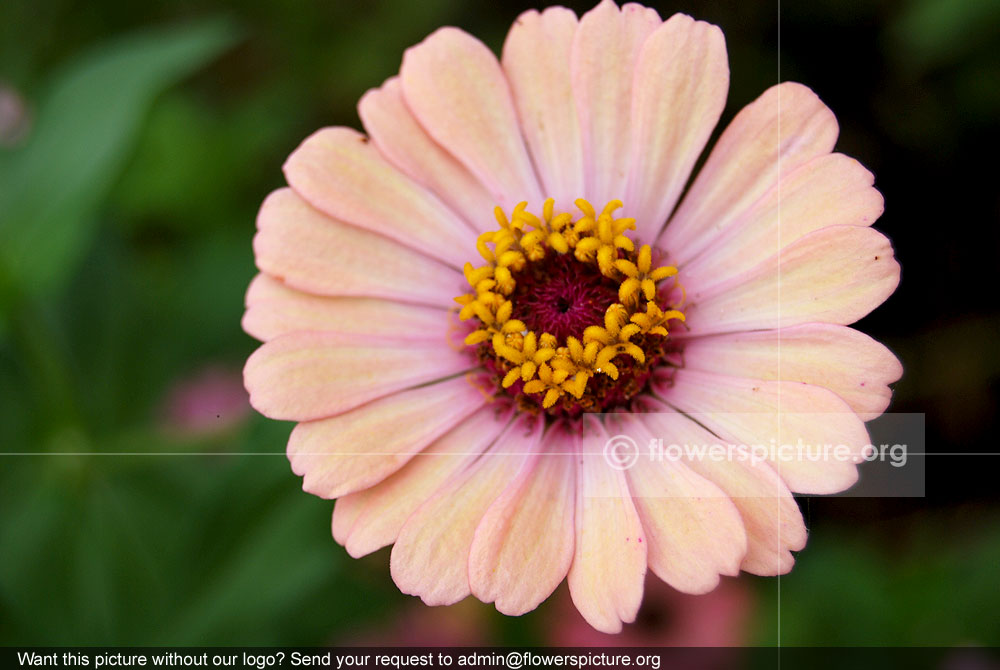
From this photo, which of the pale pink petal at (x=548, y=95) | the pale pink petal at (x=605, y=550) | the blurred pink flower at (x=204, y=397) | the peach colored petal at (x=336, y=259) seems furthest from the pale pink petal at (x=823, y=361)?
the blurred pink flower at (x=204, y=397)

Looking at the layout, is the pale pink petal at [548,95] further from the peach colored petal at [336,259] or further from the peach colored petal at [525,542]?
the peach colored petal at [525,542]

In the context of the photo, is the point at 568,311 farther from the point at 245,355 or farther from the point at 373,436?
the point at 245,355

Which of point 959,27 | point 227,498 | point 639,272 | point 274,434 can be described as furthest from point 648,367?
point 959,27

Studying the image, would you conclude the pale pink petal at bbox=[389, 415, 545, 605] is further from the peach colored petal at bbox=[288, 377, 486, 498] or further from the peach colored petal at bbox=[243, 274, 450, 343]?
Answer: the peach colored petal at bbox=[243, 274, 450, 343]

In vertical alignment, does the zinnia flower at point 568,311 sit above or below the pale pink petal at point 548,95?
below

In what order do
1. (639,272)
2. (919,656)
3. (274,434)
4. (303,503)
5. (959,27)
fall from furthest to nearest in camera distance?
(919,656) → (959,27) → (303,503) → (274,434) → (639,272)

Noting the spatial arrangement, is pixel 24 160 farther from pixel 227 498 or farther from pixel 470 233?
pixel 470 233

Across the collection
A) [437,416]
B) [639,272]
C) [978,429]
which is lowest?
[978,429]
